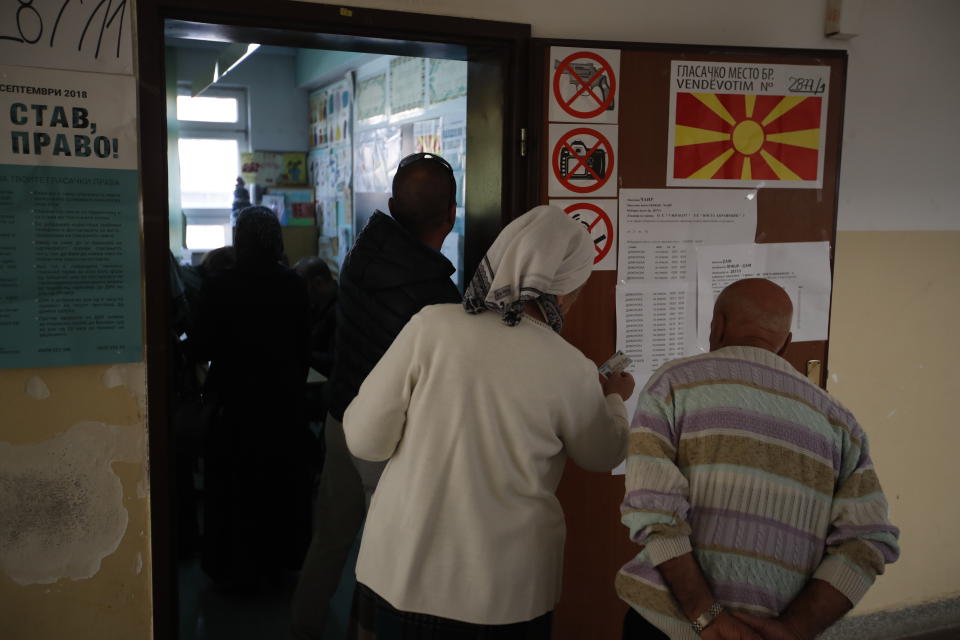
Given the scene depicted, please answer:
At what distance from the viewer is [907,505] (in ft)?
10.3

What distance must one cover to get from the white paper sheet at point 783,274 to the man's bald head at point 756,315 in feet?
3.35

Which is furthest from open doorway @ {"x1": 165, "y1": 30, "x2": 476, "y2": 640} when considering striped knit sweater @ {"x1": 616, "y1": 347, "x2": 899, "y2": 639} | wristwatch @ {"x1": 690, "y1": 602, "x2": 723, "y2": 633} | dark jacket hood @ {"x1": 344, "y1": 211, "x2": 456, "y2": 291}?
wristwatch @ {"x1": 690, "y1": 602, "x2": 723, "y2": 633}

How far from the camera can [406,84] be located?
14.6 feet

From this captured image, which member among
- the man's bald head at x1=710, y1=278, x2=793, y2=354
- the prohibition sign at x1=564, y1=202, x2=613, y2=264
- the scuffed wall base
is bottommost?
the scuffed wall base

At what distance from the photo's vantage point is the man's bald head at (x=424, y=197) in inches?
88.3

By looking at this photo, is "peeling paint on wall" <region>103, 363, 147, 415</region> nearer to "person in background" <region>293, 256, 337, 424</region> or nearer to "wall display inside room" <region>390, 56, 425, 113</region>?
"person in background" <region>293, 256, 337, 424</region>

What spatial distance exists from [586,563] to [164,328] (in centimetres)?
149

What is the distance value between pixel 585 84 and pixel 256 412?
6.08ft

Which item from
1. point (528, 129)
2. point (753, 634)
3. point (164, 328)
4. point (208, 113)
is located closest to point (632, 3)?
point (528, 129)

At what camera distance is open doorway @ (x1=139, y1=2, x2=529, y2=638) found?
2098 mm

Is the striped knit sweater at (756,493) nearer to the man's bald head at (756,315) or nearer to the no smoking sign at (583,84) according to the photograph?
the man's bald head at (756,315)

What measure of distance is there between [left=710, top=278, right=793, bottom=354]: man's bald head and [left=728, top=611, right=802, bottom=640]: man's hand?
0.51 m

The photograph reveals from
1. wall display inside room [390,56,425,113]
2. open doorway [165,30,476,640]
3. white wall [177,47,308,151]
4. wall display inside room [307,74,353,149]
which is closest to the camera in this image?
open doorway [165,30,476,640]

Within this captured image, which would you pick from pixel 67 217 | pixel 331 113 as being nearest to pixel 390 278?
pixel 67 217
